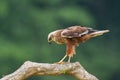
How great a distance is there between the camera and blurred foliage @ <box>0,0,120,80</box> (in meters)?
20.6

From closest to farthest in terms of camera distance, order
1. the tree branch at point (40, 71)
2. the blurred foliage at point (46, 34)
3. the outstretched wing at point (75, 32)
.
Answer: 1. the tree branch at point (40, 71)
2. the outstretched wing at point (75, 32)
3. the blurred foliage at point (46, 34)

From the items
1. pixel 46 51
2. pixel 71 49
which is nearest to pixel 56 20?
pixel 46 51

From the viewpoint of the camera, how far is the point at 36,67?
8.51m

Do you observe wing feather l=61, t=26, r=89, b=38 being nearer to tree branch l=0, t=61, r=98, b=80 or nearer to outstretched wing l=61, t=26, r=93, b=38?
outstretched wing l=61, t=26, r=93, b=38

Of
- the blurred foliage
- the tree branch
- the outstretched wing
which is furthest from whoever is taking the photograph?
the blurred foliage

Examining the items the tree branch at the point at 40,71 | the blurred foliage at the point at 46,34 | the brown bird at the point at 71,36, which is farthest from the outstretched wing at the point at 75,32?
the blurred foliage at the point at 46,34

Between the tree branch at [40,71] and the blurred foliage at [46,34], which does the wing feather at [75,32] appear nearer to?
the tree branch at [40,71]

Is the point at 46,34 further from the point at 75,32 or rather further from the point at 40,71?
the point at 40,71

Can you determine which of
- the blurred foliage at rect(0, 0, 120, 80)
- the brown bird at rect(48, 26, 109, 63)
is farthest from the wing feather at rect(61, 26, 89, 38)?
the blurred foliage at rect(0, 0, 120, 80)

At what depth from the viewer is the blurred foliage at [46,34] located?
20594 mm

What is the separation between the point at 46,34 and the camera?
67.8 feet

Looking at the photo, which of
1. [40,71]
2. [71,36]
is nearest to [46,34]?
[71,36]

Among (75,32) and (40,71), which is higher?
(75,32)

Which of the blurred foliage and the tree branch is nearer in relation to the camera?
the tree branch
